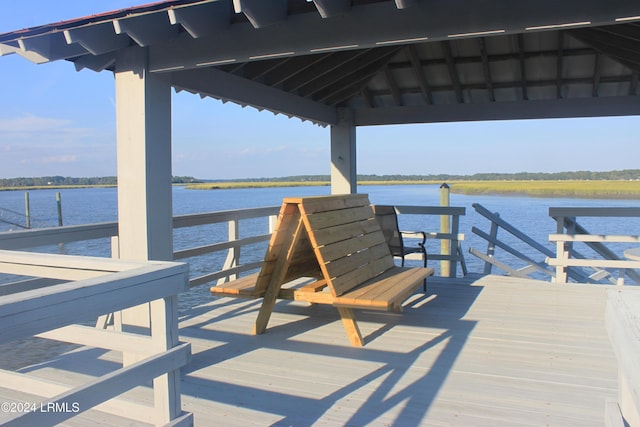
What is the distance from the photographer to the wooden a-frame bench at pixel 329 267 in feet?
11.9

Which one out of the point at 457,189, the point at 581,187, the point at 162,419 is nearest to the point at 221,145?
the point at 581,187

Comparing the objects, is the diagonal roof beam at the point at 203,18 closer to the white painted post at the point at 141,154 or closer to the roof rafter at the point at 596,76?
the white painted post at the point at 141,154

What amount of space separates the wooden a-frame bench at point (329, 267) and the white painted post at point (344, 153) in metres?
3.03

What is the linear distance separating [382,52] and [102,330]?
17.5 ft

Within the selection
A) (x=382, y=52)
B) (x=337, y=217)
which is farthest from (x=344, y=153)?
(x=337, y=217)

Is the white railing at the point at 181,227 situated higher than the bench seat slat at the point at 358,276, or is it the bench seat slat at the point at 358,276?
the white railing at the point at 181,227

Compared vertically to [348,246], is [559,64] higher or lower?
higher

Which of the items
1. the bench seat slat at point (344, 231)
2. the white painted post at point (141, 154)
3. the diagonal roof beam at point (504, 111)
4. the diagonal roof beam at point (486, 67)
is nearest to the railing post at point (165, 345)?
the bench seat slat at point (344, 231)

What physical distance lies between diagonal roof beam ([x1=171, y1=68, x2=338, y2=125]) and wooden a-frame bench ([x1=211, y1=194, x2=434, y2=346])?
4.43 ft

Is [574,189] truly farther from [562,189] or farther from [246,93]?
[246,93]

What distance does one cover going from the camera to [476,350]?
3.64 metres

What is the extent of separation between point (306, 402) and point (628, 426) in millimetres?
1996

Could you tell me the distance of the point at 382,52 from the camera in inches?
249

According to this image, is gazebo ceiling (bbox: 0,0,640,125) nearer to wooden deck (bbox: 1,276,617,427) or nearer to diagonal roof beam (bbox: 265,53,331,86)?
diagonal roof beam (bbox: 265,53,331,86)
